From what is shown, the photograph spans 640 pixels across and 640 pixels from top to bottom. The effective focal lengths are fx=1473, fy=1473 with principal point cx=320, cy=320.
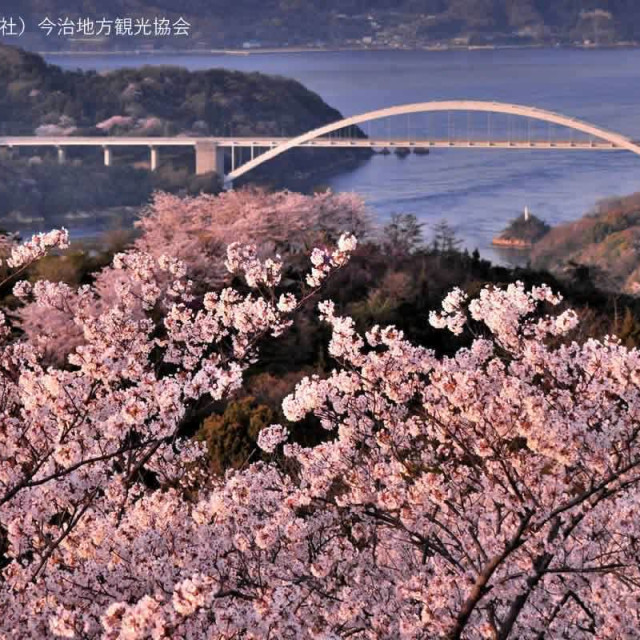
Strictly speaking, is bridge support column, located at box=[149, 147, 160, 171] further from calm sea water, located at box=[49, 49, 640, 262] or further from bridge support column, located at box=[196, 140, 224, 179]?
calm sea water, located at box=[49, 49, 640, 262]

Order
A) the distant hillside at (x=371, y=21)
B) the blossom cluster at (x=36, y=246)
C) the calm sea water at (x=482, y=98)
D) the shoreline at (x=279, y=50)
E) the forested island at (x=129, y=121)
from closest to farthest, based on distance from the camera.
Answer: the blossom cluster at (x=36, y=246) < the calm sea water at (x=482, y=98) < the forested island at (x=129, y=121) < the distant hillside at (x=371, y=21) < the shoreline at (x=279, y=50)

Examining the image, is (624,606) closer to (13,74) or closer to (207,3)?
(13,74)

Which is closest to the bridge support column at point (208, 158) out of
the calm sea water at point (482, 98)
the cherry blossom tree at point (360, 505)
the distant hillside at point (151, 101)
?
the calm sea water at point (482, 98)

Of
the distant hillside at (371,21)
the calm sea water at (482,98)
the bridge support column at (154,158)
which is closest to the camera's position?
the calm sea water at (482,98)

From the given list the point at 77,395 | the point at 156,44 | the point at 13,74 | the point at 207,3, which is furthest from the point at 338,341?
the point at 156,44

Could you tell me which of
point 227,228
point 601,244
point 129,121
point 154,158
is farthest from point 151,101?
point 227,228

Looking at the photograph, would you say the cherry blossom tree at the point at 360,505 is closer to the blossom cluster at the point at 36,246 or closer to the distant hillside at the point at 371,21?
the blossom cluster at the point at 36,246

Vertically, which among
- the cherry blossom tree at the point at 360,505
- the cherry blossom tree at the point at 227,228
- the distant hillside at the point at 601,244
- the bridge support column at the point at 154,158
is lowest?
the bridge support column at the point at 154,158
